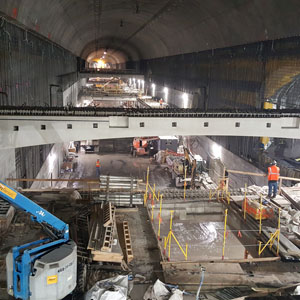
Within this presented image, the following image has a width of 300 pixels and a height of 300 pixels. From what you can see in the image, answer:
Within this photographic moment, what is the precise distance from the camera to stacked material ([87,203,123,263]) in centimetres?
899

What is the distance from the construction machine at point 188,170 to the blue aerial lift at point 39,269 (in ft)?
39.8

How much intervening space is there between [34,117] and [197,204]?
6.87 metres

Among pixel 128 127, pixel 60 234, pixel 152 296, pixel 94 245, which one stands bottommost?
pixel 152 296

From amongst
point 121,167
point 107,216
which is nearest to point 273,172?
point 107,216

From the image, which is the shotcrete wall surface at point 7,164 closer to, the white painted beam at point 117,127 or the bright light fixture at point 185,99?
Answer: the white painted beam at point 117,127

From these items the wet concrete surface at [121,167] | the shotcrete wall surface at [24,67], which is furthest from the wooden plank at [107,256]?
the wet concrete surface at [121,167]

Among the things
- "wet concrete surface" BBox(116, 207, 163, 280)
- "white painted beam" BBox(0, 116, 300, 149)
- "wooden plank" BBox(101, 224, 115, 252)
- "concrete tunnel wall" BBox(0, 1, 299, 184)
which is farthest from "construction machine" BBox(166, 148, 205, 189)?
"wooden plank" BBox(101, 224, 115, 252)

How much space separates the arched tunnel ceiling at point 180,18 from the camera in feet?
43.4

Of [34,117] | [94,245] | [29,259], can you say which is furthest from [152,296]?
[34,117]

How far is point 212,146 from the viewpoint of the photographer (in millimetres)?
22578

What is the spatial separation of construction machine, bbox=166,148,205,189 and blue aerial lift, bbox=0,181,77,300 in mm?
12125

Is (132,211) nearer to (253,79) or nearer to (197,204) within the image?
(197,204)

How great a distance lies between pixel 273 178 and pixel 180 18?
12277 millimetres

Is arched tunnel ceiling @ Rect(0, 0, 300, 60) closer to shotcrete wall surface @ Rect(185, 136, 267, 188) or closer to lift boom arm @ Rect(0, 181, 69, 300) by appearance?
lift boom arm @ Rect(0, 181, 69, 300)
